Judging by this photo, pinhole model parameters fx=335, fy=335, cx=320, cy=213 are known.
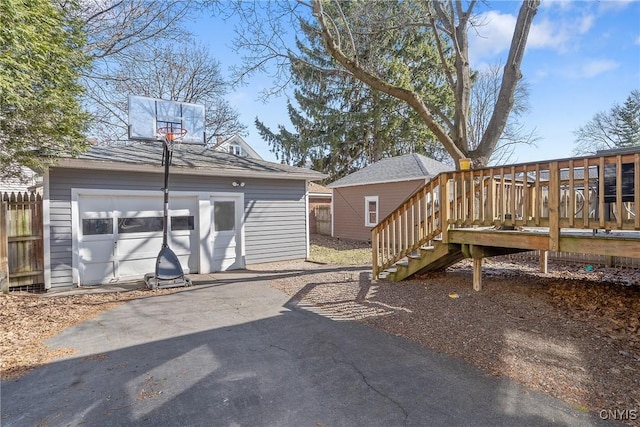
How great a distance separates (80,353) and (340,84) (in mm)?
20907

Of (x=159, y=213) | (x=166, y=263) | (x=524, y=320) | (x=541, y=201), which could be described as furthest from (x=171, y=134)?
(x=524, y=320)

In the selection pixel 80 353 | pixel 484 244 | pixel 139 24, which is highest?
pixel 139 24

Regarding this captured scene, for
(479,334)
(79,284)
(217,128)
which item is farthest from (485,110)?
(79,284)

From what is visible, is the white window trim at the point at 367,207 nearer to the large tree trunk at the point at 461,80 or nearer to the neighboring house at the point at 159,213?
the neighboring house at the point at 159,213

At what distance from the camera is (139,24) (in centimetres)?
1045

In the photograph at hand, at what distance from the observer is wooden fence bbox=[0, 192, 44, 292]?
20.7 feet

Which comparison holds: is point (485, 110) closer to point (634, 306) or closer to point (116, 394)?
point (634, 306)

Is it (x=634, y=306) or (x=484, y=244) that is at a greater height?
(x=484, y=244)

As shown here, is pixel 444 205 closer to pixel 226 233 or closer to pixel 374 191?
pixel 226 233

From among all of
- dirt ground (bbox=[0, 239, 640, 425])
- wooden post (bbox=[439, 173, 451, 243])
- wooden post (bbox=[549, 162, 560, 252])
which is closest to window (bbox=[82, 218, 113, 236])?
dirt ground (bbox=[0, 239, 640, 425])

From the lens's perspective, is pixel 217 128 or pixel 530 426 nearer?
pixel 530 426

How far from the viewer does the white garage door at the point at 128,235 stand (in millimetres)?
7133

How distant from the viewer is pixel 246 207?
9.14m

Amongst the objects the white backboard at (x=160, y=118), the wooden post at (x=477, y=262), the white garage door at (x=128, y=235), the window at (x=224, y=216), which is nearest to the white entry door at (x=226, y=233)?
the window at (x=224, y=216)
